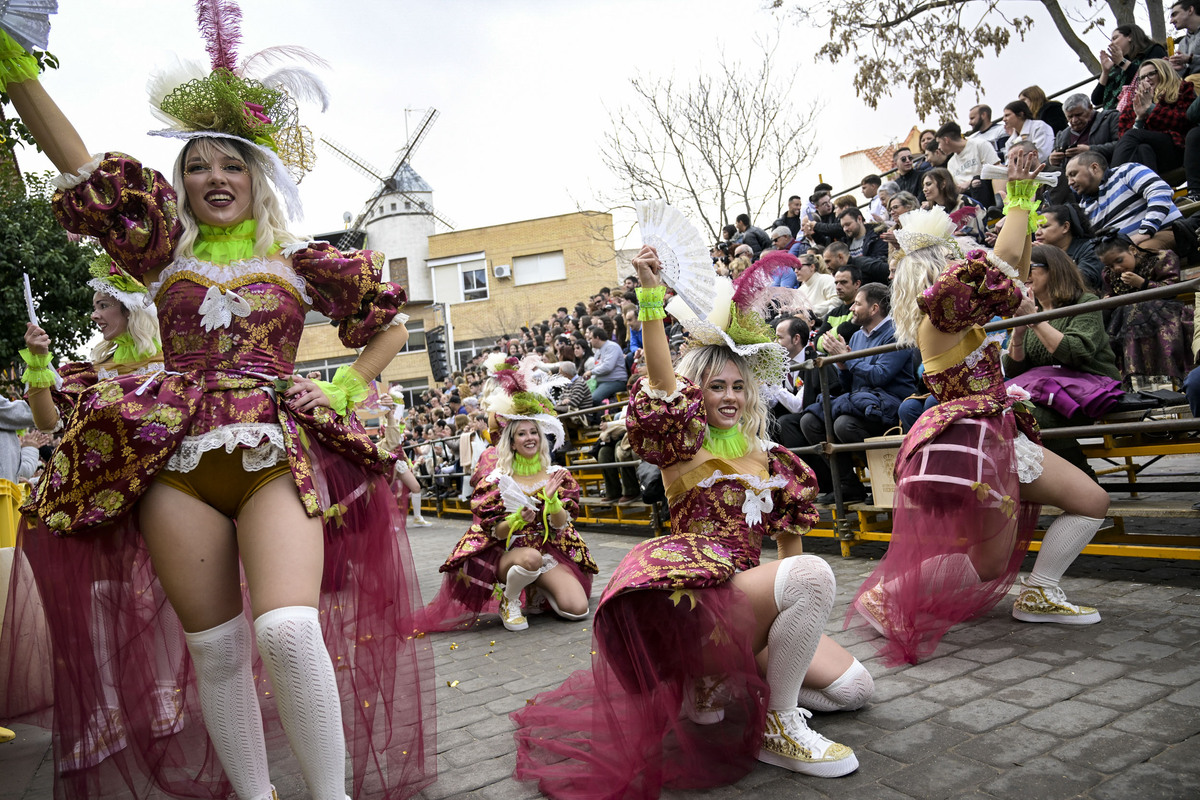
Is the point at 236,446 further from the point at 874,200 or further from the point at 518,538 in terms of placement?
the point at 874,200

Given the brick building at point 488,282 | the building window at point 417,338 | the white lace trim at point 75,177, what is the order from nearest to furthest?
the white lace trim at point 75,177, the brick building at point 488,282, the building window at point 417,338

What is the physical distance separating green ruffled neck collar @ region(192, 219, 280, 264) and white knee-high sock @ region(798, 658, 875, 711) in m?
2.44

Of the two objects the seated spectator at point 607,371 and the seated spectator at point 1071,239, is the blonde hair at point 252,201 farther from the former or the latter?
the seated spectator at point 607,371

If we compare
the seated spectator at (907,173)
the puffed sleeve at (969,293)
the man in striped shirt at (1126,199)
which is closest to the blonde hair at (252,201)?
the puffed sleeve at (969,293)

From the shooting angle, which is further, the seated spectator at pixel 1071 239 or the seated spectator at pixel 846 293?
the seated spectator at pixel 846 293

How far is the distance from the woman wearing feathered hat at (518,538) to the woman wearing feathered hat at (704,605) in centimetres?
204

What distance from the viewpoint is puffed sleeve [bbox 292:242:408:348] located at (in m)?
2.57

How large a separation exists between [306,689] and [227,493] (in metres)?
0.59

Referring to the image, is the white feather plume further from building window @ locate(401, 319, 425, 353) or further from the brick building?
building window @ locate(401, 319, 425, 353)

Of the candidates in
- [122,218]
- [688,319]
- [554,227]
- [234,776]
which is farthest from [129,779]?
[554,227]

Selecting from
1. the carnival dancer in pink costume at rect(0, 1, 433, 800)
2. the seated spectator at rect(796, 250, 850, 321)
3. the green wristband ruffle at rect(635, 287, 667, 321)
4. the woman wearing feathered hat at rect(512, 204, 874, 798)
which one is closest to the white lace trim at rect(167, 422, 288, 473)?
the carnival dancer in pink costume at rect(0, 1, 433, 800)

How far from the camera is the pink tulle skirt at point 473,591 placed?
545 cm

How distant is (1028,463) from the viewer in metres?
3.76

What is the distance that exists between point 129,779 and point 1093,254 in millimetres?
6228
